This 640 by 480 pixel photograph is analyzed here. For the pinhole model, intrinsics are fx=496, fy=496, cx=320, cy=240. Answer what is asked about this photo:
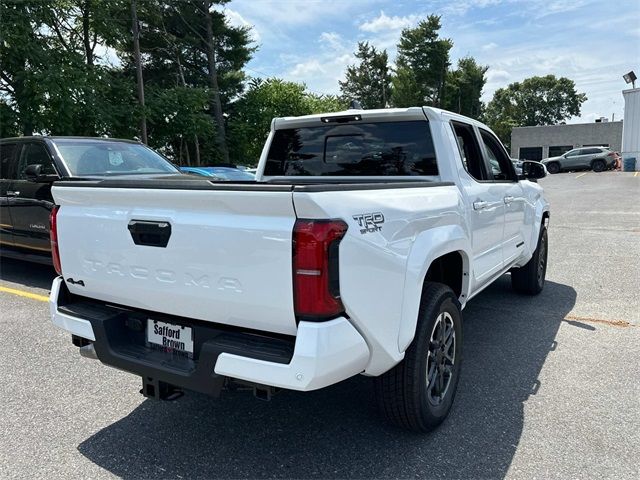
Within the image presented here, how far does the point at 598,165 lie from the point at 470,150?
122 ft

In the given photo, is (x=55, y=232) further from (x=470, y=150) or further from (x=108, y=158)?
(x=108, y=158)

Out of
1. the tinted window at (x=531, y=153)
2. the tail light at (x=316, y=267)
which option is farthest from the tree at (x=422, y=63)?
the tail light at (x=316, y=267)

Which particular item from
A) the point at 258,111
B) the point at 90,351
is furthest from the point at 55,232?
the point at 258,111

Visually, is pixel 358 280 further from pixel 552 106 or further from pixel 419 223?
pixel 552 106

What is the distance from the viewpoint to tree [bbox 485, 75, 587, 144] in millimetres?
86812

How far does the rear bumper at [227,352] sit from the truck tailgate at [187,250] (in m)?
0.08

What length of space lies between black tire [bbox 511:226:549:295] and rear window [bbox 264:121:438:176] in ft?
8.47

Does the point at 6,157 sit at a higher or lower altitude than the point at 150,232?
higher

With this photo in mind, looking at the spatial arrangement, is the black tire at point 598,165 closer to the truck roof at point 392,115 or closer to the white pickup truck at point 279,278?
the truck roof at point 392,115

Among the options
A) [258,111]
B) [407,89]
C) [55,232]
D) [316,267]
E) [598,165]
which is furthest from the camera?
[407,89]

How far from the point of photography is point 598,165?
117 feet

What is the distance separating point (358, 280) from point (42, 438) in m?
2.16

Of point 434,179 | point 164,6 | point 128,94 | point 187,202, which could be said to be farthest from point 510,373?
point 164,6

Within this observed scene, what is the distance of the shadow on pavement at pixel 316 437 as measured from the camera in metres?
2.60
